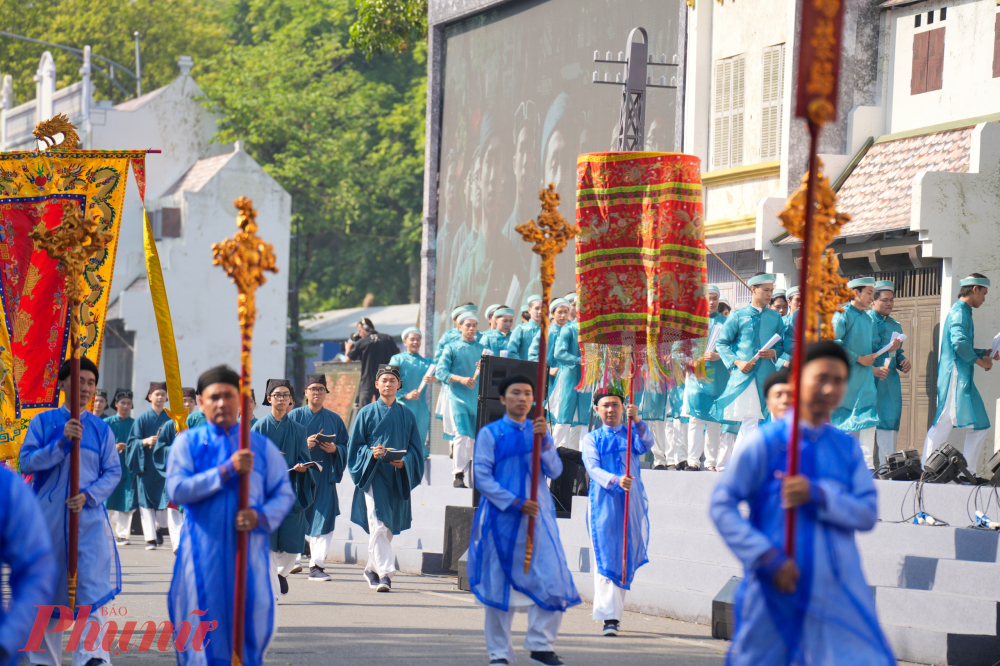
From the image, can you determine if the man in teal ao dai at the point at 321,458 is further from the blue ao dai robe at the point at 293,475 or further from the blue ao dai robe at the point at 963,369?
the blue ao dai robe at the point at 963,369

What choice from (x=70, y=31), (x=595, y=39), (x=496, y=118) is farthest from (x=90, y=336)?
(x=70, y=31)

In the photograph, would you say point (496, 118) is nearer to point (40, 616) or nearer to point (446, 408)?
point (446, 408)

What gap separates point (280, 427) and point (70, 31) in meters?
36.3

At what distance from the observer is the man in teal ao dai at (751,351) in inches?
512

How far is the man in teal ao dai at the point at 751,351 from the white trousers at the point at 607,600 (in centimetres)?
310

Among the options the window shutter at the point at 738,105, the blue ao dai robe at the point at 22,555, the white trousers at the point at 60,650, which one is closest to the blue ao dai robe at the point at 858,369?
the window shutter at the point at 738,105

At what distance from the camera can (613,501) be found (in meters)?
10.6

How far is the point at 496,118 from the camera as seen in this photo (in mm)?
22688

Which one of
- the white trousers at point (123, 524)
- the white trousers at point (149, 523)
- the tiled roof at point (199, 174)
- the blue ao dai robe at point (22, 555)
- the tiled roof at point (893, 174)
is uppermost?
the tiled roof at point (199, 174)

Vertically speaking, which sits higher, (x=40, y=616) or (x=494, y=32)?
(x=494, y=32)

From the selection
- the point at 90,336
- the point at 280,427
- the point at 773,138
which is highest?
the point at 773,138

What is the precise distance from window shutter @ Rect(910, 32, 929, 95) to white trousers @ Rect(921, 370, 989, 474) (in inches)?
207

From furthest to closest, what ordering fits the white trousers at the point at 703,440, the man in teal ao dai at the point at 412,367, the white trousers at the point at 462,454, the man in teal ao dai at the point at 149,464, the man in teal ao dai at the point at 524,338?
the man in teal ao dai at the point at 149,464
the man in teal ao dai at the point at 412,367
the white trousers at the point at 462,454
the man in teal ao dai at the point at 524,338
the white trousers at the point at 703,440

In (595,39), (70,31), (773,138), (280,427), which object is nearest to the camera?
(280,427)
